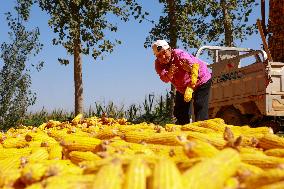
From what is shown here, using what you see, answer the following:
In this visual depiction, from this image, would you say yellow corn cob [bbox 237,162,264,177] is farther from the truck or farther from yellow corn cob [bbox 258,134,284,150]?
the truck

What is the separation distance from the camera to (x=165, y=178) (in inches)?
94.5

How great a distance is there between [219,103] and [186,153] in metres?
12.7

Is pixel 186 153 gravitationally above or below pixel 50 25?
below

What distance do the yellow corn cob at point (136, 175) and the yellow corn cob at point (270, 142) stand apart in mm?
1518

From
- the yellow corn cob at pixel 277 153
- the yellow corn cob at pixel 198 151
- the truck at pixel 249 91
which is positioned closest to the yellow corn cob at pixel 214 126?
the yellow corn cob at pixel 277 153

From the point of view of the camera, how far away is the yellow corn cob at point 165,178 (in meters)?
2.34

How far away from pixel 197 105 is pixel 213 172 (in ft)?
22.9

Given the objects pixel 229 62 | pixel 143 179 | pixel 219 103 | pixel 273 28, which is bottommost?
pixel 143 179

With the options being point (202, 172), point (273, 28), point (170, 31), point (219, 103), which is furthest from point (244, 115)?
point (202, 172)

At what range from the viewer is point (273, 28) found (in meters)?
18.0

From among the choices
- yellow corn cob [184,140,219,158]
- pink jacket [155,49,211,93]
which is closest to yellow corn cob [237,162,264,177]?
yellow corn cob [184,140,219,158]

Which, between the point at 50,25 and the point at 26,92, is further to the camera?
the point at 26,92

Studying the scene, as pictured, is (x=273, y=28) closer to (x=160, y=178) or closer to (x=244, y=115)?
(x=244, y=115)

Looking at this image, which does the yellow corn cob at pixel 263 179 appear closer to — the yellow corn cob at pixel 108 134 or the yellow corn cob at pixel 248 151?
the yellow corn cob at pixel 248 151
